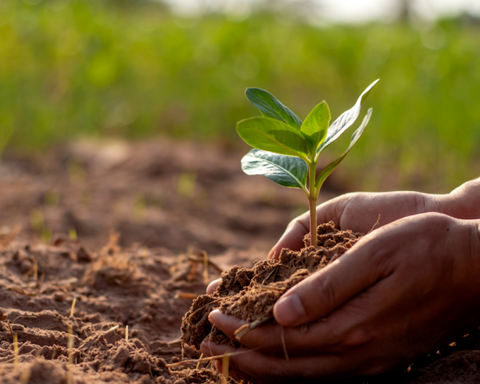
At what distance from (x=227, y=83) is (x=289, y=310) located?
5.55 m

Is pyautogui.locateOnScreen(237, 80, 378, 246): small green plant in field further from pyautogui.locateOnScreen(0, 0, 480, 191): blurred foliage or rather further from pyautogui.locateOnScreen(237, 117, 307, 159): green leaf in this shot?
pyautogui.locateOnScreen(0, 0, 480, 191): blurred foliage

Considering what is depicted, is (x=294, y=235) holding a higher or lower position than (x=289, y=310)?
higher

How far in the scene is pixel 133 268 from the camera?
1.90m

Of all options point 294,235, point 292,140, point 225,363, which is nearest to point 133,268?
point 294,235

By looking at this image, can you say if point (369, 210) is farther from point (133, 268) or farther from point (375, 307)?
point (133, 268)

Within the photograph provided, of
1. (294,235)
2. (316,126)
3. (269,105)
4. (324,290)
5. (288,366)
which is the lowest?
(288,366)

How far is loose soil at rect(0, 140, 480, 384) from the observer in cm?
119

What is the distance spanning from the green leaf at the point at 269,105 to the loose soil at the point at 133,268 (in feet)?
1.16

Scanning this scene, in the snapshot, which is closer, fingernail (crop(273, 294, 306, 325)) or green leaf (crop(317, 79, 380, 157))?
fingernail (crop(273, 294, 306, 325))

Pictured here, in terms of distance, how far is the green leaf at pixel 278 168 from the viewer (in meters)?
1.28

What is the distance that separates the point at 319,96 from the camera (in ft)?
23.5

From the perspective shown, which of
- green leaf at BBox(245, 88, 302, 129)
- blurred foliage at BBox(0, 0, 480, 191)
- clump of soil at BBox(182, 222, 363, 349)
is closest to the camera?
clump of soil at BBox(182, 222, 363, 349)

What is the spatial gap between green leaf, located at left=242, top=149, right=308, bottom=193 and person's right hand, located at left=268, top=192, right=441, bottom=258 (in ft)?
0.88

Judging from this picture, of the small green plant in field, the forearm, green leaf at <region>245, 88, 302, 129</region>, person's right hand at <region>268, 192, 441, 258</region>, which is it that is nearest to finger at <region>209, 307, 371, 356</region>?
the small green plant in field
